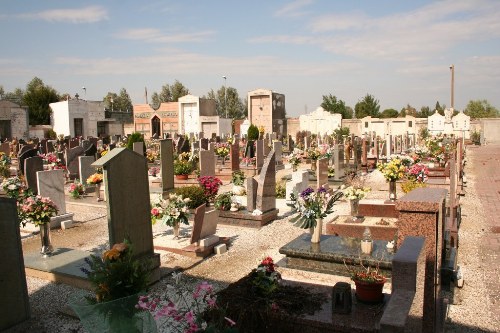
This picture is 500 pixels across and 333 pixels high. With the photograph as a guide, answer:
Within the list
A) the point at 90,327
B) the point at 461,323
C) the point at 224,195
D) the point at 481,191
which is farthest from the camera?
the point at 481,191

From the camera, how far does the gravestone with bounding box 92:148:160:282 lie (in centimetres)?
619

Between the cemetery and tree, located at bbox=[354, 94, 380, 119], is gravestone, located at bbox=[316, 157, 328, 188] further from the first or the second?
tree, located at bbox=[354, 94, 380, 119]

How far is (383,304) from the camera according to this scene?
4.87 meters

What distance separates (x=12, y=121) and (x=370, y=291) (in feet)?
147

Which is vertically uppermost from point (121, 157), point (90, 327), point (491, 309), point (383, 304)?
point (121, 157)

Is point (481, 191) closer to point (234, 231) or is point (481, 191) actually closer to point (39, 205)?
point (234, 231)

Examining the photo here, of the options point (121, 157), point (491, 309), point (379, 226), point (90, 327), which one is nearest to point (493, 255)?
point (379, 226)

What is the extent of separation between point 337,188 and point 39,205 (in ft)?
34.2

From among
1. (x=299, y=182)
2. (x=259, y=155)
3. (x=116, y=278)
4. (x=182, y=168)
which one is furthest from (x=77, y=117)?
(x=116, y=278)

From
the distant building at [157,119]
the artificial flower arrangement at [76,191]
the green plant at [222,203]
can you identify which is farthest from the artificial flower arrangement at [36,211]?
the distant building at [157,119]

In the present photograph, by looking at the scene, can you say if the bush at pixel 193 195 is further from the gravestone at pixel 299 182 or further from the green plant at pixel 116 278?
the green plant at pixel 116 278

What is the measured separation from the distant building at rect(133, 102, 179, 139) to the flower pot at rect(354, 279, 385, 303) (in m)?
41.9

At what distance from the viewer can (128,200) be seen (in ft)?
21.5

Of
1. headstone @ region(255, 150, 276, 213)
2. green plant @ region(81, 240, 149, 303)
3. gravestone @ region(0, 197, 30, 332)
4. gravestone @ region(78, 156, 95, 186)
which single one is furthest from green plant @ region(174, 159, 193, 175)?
green plant @ region(81, 240, 149, 303)
